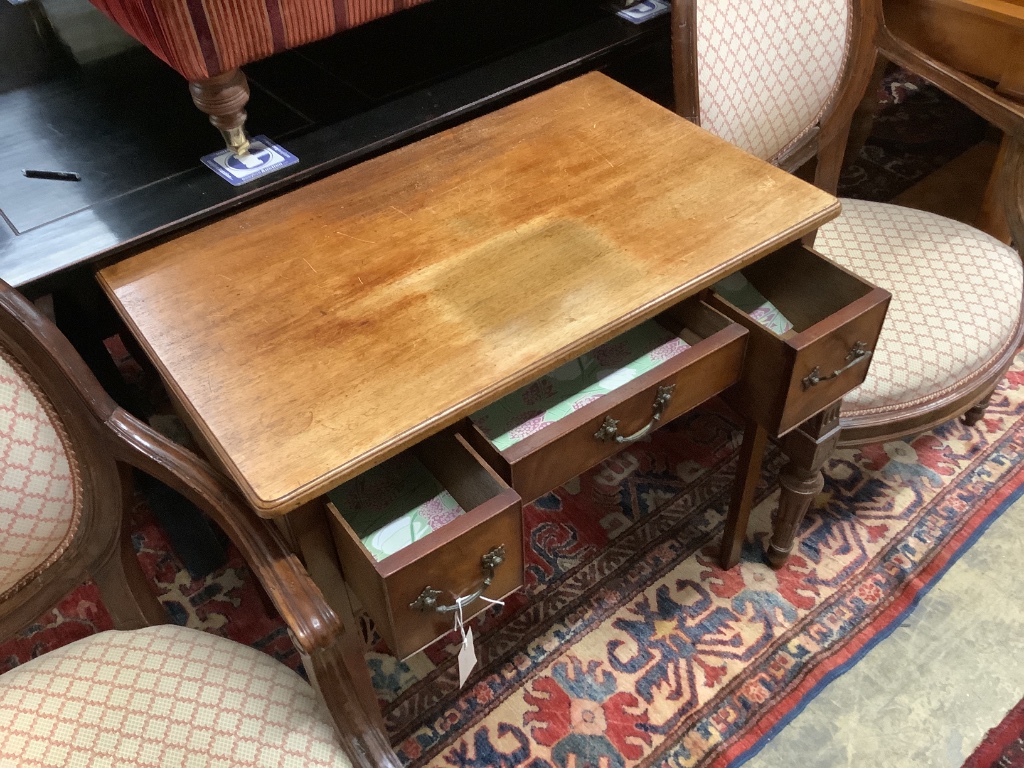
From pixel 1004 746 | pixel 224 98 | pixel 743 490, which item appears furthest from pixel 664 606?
pixel 224 98

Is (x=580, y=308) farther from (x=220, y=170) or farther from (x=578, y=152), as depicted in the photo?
(x=220, y=170)

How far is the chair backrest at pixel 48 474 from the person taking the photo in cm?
76

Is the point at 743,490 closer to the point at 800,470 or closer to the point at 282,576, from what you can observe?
the point at 800,470

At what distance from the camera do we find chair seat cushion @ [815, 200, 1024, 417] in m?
1.17

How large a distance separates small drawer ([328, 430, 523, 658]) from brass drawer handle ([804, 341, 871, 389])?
0.39 metres

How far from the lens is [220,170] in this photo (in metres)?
1.03

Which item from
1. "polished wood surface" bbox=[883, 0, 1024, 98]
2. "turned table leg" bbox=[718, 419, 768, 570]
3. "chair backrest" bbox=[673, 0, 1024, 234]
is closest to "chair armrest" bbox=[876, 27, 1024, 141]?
"chair backrest" bbox=[673, 0, 1024, 234]

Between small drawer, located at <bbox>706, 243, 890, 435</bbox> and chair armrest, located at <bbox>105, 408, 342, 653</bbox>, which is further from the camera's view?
small drawer, located at <bbox>706, 243, 890, 435</bbox>

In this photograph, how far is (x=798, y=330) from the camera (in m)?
1.08

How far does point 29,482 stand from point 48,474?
0.02 m

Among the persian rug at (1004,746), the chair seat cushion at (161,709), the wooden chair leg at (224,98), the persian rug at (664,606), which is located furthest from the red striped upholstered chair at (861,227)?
the chair seat cushion at (161,709)

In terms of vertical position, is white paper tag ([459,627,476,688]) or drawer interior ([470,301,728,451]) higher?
drawer interior ([470,301,728,451])

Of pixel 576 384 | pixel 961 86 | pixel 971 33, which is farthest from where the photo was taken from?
pixel 971 33

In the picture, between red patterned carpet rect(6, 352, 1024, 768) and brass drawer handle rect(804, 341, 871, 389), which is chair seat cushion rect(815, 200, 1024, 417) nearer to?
brass drawer handle rect(804, 341, 871, 389)
